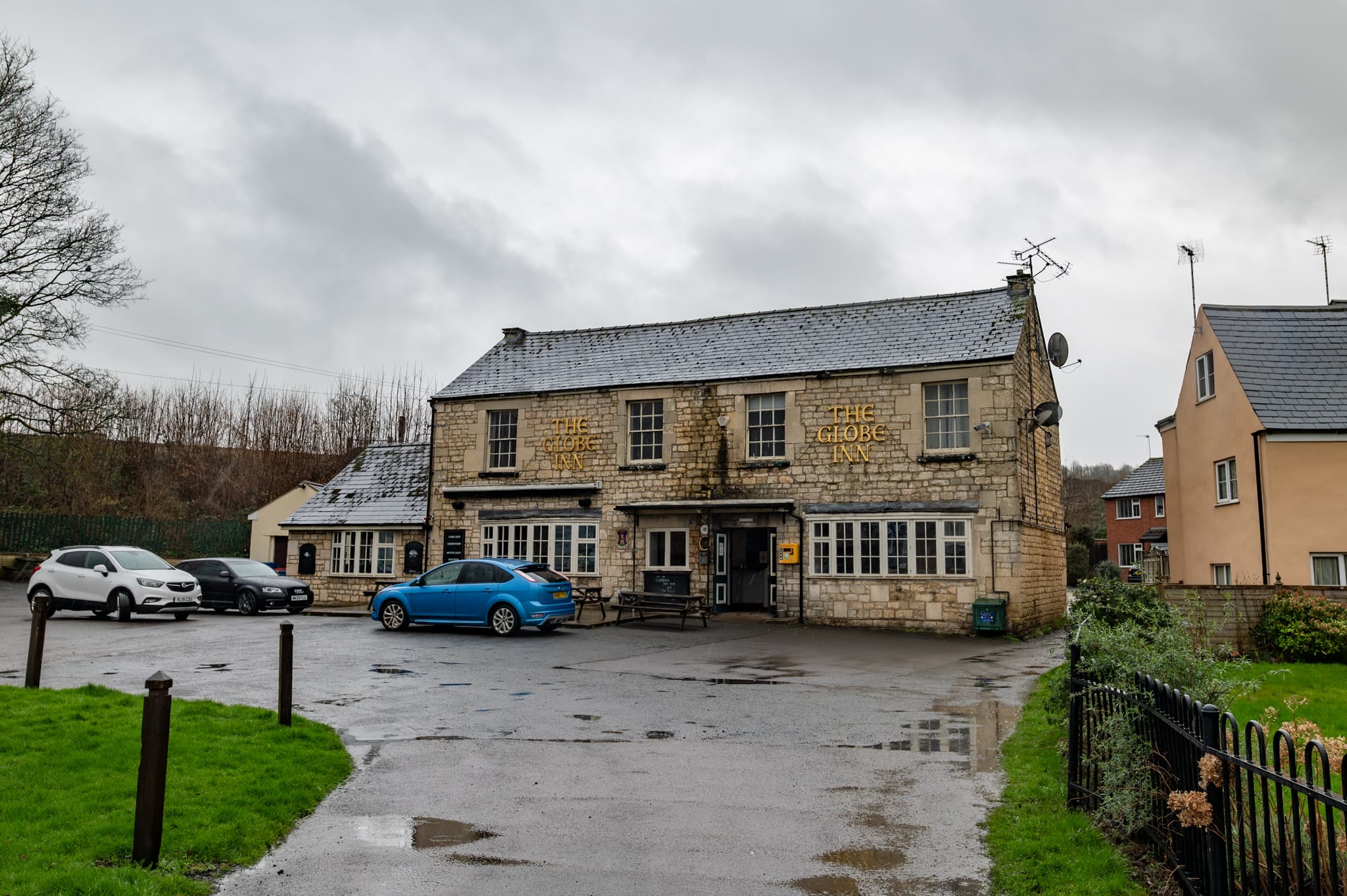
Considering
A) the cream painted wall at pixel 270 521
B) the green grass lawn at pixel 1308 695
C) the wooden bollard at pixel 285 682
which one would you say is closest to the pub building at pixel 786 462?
the green grass lawn at pixel 1308 695

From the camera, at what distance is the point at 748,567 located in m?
25.4

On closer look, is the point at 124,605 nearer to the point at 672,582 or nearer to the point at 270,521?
the point at 672,582

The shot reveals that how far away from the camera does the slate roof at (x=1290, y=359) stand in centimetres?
1978

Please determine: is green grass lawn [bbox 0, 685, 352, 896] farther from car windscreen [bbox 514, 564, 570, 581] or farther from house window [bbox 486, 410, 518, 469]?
house window [bbox 486, 410, 518, 469]

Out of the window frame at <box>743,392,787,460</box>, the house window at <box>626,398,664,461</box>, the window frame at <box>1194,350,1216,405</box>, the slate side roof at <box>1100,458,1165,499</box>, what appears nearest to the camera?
the window frame at <box>1194,350,1216,405</box>

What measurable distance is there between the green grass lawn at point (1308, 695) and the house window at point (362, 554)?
22585 mm

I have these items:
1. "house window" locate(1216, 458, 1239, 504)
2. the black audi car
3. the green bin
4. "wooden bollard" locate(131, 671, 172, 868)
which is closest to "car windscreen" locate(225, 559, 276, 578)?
the black audi car

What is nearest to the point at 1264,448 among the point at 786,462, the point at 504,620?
the point at 786,462

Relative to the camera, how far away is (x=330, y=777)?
25.1ft

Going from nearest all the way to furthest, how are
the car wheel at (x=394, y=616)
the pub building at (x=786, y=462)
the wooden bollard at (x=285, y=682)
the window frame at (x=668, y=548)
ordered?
the wooden bollard at (x=285, y=682) → the car wheel at (x=394, y=616) → the pub building at (x=786, y=462) → the window frame at (x=668, y=548)

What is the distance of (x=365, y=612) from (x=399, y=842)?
19.9 metres

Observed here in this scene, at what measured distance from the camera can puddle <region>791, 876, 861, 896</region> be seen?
208 inches

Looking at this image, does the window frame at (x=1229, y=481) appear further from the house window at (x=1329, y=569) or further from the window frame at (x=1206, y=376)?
the house window at (x=1329, y=569)

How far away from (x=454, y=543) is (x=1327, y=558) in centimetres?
2120
